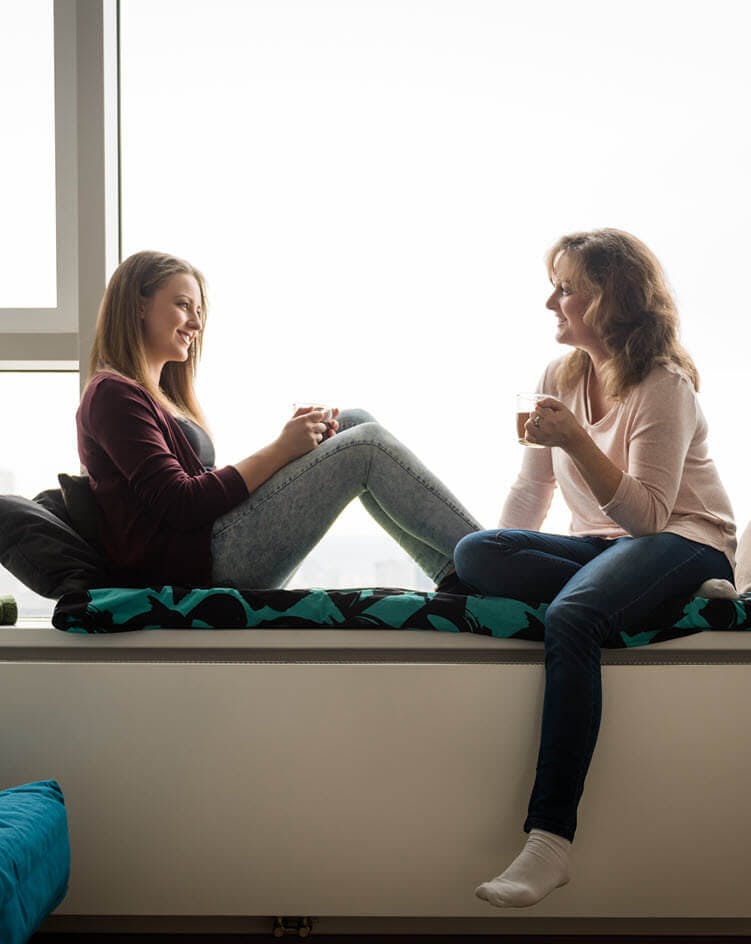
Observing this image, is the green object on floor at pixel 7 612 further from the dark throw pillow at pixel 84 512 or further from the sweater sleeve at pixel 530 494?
the sweater sleeve at pixel 530 494

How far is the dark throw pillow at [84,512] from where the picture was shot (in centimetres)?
166

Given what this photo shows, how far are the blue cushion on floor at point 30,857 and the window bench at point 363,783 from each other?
15 centimetres

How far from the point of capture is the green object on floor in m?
1.62

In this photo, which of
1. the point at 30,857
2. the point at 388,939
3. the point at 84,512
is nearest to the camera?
the point at 30,857

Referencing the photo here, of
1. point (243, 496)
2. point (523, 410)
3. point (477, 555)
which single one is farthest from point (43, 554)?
point (523, 410)

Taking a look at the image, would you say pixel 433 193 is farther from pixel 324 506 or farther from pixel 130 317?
pixel 324 506

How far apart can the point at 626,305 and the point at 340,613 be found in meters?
0.77

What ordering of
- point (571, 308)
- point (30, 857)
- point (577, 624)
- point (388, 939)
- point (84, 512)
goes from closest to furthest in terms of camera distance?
point (30, 857), point (577, 624), point (388, 939), point (84, 512), point (571, 308)

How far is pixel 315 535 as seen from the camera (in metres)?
1.66

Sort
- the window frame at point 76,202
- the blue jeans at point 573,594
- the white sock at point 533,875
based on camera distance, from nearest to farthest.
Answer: the white sock at point 533,875, the blue jeans at point 573,594, the window frame at point 76,202

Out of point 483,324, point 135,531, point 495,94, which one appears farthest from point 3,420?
point 495,94

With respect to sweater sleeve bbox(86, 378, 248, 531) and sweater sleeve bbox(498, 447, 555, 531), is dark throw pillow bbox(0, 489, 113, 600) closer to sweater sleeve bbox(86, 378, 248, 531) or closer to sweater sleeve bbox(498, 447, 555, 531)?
sweater sleeve bbox(86, 378, 248, 531)

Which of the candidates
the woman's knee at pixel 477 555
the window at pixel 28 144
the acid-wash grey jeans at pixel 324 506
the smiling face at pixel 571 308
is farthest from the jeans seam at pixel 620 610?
the window at pixel 28 144

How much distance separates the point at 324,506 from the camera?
1649 millimetres
